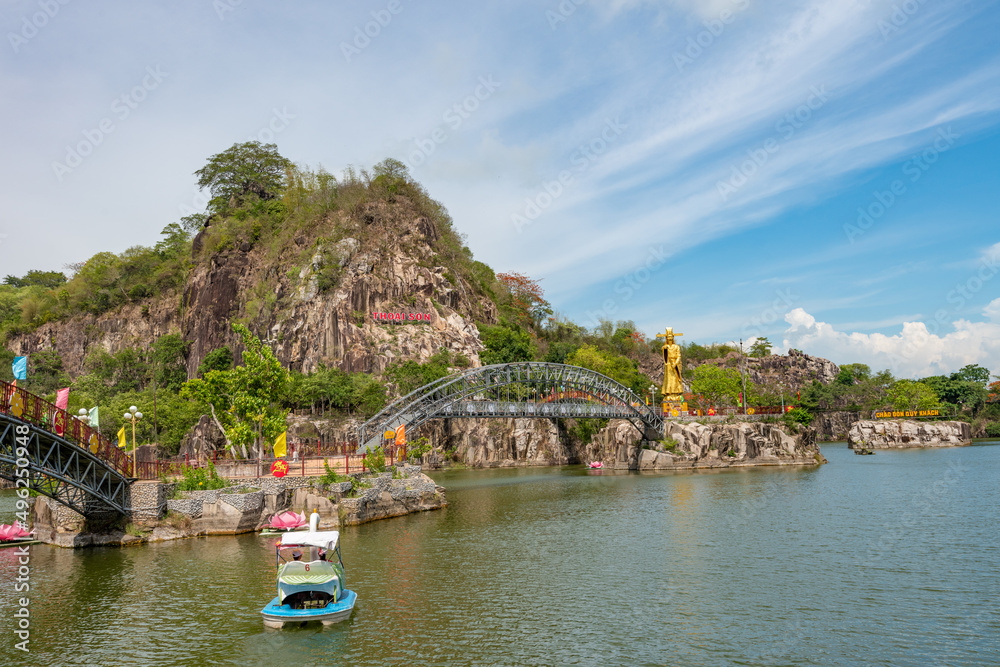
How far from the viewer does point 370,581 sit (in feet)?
88.9

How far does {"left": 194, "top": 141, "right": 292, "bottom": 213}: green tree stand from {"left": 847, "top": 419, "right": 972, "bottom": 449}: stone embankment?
4782 inches

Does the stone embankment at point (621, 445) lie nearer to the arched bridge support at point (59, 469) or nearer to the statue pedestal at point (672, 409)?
the statue pedestal at point (672, 409)

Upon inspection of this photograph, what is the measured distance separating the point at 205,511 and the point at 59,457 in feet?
27.3

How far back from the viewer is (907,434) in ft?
375

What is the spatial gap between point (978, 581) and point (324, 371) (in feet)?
279

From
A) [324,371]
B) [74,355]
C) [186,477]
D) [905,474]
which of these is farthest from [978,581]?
[74,355]

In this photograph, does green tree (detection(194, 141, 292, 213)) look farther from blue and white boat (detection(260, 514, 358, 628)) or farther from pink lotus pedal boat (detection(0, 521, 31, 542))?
blue and white boat (detection(260, 514, 358, 628))

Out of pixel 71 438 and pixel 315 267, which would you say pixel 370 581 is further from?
pixel 315 267

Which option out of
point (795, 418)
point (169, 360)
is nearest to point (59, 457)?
point (795, 418)

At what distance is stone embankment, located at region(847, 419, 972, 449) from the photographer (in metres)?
113

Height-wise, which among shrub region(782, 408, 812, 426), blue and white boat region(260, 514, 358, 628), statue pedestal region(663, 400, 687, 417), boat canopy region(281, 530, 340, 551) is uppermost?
statue pedestal region(663, 400, 687, 417)

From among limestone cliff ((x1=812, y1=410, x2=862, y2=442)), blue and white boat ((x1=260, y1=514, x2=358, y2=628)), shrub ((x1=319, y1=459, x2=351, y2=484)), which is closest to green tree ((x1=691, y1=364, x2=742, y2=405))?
limestone cliff ((x1=812, y1=410, x2=862, y2=442))

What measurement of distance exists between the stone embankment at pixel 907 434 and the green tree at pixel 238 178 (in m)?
121

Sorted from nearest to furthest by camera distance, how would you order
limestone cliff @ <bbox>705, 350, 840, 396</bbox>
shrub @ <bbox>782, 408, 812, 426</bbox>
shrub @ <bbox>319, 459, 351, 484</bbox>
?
1. shrub @ <bbox>319, 459, 351, 484</bbox>
2. shrub @ <bbox>782, 408, 812, 426</bbox>
3. limestone cliff @ <bbox>705, 350, 840, 396</bbox>
